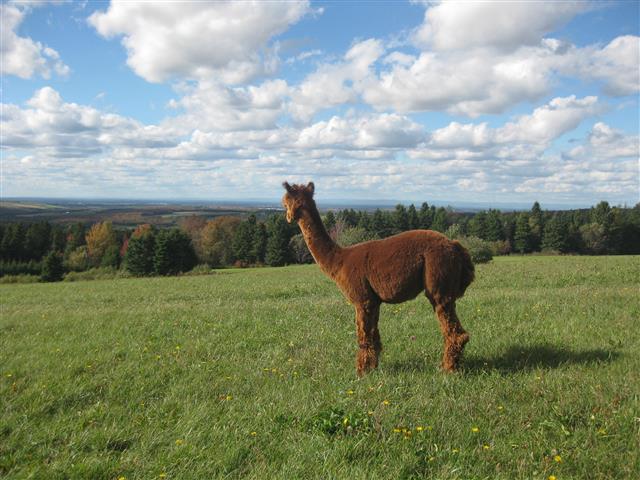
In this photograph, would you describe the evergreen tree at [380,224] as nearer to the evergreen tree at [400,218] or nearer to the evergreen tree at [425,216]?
the evergreen tree at [400,218]

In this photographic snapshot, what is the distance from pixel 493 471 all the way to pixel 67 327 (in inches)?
409

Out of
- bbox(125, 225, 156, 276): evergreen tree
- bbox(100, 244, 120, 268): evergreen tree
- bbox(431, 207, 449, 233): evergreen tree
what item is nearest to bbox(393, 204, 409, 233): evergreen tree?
bbox(431, 207, 449, 233): evergreen tree

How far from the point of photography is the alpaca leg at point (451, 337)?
Result: 6.09 metres

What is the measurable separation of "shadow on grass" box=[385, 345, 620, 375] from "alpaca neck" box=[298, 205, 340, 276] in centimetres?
180

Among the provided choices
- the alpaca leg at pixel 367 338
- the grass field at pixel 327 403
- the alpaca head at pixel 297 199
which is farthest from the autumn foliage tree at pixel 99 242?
the alpaca leg at pixel 367 338

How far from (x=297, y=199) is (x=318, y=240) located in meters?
0.72

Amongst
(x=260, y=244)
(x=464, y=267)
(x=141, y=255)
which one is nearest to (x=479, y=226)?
(x=260, y=244)

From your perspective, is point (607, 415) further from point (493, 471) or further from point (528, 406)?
point (493, 471)

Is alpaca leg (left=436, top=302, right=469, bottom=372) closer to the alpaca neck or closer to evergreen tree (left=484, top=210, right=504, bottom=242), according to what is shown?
the alpaca neck

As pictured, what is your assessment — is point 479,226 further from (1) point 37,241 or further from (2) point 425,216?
(1) point 37,241

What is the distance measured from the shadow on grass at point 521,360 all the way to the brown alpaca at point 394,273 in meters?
0.41

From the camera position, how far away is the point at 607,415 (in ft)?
15.0

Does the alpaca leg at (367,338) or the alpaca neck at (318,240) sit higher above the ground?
the alpaca neck at (318,240)

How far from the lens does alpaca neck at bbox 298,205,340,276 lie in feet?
22.2
